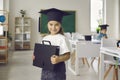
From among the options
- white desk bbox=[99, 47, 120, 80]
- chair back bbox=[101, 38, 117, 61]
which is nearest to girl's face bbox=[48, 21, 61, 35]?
white desk bbox=[99, 47, 120, 80]

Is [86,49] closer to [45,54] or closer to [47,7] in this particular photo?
[45,54]

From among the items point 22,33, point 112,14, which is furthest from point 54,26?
point 112,14

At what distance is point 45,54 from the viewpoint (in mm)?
2160

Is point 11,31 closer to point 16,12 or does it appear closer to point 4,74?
point 16,12

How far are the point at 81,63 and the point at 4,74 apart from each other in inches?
95.7

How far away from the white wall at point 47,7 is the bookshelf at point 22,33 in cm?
24

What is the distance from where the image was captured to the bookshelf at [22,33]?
10.1 meters

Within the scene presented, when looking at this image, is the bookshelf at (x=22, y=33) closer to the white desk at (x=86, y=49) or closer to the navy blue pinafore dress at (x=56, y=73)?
the white desk at (x=86, y=49)

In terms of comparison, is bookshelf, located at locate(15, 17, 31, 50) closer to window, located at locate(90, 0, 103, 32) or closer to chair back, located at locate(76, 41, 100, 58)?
window, located at locate(90, 0, 103, 32)

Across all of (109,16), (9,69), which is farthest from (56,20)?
(109,16)

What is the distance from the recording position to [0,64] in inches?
242

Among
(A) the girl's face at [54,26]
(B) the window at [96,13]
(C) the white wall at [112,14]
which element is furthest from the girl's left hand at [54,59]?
(C) the white wall at [112,14]

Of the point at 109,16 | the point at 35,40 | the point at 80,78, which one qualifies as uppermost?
the point at 109,16

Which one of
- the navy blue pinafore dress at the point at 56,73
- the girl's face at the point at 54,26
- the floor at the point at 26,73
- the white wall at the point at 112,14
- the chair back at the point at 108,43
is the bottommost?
the floor at the point at 26,73
